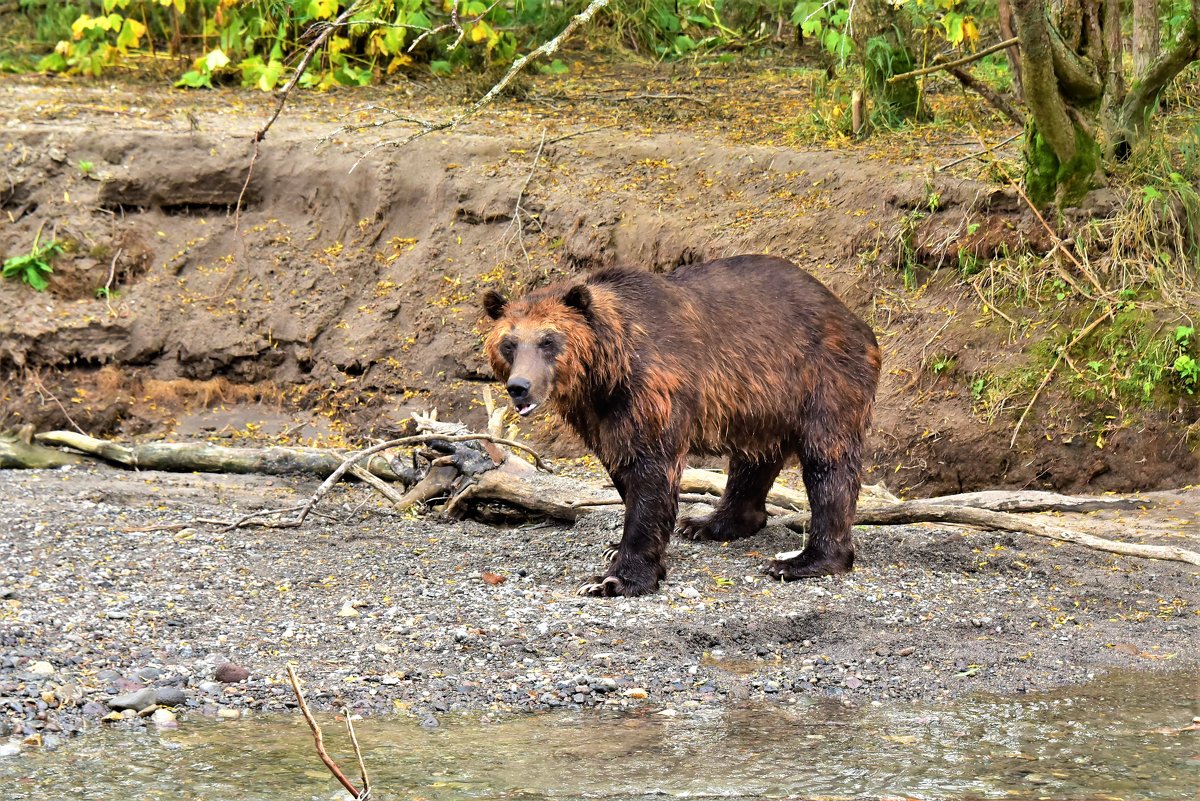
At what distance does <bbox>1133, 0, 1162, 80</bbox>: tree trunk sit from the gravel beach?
12.2 feet

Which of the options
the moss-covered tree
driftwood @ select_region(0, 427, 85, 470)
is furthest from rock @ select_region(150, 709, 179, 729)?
the moss-covered tree

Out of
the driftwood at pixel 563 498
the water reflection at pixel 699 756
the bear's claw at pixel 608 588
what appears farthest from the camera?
the driftwood at pixel 563 498

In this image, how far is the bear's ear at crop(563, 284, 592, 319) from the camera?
6793 millimetres

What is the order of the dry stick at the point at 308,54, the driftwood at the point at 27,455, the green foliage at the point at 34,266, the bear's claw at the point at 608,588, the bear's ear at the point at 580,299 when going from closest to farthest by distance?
1. the dry stick at the point at 308,54
2. the bear's ear at the point at 580,299
3. the bear's claw at the point at 608,588
4. the driftwood at the point at 27,455
5. the green foliage at the point at 34,266

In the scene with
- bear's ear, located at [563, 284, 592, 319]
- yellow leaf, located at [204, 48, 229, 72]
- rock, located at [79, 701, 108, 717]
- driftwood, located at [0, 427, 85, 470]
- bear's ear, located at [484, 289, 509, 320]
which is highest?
yellow leaf, located at [204, 48, 229, 72]

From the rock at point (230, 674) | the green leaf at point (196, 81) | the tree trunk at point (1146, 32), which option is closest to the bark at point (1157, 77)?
the tree trunk at point (1146, 32)

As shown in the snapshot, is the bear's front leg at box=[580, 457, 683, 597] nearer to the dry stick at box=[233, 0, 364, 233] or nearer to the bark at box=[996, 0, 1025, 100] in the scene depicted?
the dry stick at box=[233, 0, 364, 233]

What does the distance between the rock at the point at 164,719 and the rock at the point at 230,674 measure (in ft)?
1.17

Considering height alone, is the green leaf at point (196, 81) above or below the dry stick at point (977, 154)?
below

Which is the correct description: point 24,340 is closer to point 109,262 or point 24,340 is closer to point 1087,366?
point 109,262

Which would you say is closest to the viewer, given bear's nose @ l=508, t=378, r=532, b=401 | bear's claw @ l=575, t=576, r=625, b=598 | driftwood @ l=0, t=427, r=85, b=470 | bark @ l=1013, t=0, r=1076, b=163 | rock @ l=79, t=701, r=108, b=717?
rock @ l=79, t=701, r=108, b=717

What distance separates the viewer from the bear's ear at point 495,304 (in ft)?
22.6

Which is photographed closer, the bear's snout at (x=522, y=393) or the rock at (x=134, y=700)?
the rock at (x=134, y=700)

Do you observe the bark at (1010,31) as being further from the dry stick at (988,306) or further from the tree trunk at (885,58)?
the tree trunk at (885,58)
